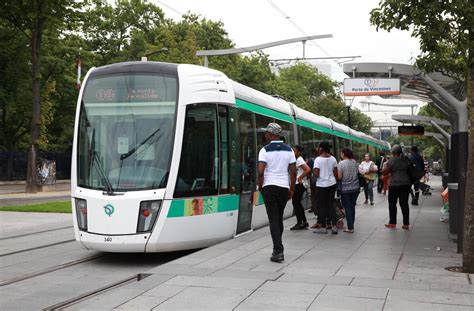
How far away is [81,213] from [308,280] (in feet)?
12.6

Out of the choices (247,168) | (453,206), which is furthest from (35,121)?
(453,206)

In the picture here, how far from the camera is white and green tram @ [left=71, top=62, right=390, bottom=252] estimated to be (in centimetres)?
848

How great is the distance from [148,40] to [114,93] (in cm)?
4056

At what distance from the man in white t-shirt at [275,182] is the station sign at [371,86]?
724 cm

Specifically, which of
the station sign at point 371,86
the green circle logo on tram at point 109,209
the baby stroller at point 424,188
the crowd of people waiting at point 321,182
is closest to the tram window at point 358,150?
the baby stroller at point 424,188

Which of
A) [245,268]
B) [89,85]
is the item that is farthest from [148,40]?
[245,268]

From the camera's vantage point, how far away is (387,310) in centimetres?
535

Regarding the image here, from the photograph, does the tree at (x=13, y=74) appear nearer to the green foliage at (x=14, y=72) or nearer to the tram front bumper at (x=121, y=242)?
the green foliage at (x=14, y=72)

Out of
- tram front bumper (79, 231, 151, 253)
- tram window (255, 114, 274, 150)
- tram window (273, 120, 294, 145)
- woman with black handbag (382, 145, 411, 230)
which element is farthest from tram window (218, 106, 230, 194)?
tram window (273, 120, 294, 145)

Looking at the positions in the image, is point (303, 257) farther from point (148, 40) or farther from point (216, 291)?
point (148, 40)

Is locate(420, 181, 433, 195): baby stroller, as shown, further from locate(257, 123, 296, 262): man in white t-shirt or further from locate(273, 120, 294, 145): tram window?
locate(257, 123, 296, 262): man in white t-shirt

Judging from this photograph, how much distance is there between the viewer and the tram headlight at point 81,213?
873 centimetres

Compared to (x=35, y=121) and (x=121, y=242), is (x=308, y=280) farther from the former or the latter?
(x=35, y=121)

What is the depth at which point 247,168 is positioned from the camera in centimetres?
1118
